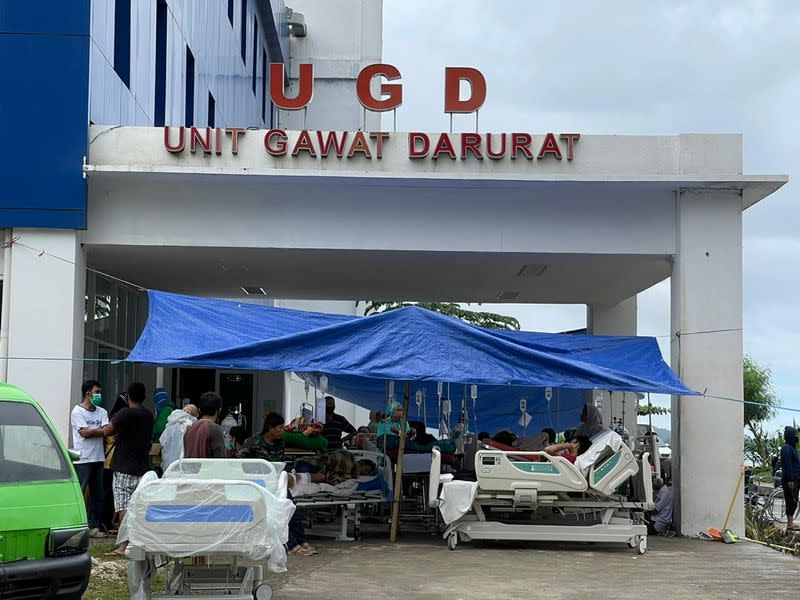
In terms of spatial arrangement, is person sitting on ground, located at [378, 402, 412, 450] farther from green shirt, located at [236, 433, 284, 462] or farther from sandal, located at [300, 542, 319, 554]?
sandal, located at [300, 542, 319, 554]

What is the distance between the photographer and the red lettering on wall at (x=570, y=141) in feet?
55.3

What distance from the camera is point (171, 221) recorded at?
17.0 m

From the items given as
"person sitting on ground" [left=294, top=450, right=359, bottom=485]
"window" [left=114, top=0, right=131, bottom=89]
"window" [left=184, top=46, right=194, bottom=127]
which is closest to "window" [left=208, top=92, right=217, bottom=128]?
"window" [left=184, top=46, right=194, bottom=127]

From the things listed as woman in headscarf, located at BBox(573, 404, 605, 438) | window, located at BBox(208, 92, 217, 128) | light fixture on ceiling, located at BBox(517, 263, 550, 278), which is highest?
window, located at BBox(208, 92, 217, 128)

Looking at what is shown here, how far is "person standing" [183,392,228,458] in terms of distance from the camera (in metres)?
11.9

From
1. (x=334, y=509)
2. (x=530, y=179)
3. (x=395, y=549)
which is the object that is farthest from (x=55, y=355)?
(x=530, y=179)

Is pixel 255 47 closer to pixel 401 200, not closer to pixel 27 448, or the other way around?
pixel 401 200

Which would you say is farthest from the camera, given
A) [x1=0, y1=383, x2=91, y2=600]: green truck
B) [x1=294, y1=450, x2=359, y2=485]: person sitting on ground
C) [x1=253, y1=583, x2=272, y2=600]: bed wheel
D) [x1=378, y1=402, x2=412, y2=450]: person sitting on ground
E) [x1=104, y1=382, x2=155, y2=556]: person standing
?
[x1=378, y1=402, x2=412, y2=450]: person sitting on ground

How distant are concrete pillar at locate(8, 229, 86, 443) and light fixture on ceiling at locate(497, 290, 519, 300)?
9440 millimetres

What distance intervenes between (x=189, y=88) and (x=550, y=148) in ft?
32.0

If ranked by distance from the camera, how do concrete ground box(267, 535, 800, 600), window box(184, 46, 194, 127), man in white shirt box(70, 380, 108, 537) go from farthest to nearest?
window box(184, 46, 194, 127) < man in white shirt box(70, 380, 108, 537) < concrete ground box(267, 535, 800, 600)

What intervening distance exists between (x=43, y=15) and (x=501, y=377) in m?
7.78

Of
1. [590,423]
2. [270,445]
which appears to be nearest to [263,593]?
[270,445]

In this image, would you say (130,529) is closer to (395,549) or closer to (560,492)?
(395,549)
